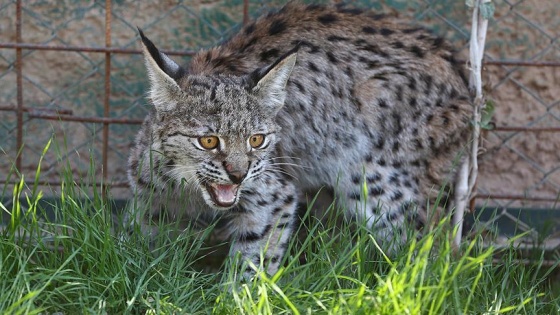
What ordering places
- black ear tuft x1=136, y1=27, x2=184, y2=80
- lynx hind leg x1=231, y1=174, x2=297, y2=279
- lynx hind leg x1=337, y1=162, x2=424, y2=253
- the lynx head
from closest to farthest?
black ear tuft x1=136, y1=27, x2=184, y2=80, the lynx head, lynx hind leg x1=231, y1=174, x2=297, y2=279, lynx hind leg x1=337, y1=162, x2=424, y2=253

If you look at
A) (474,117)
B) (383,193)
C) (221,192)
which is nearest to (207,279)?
(221,192)

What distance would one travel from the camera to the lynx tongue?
4.08 metres

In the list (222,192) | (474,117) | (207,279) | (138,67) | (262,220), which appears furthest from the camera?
(138,67)

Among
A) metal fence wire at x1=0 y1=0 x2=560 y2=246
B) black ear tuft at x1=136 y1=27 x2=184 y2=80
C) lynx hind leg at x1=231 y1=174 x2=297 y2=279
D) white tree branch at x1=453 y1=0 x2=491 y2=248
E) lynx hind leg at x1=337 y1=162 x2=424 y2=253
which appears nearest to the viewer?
black ear tuft at x1=136 y1=27 x2=184 y2=80

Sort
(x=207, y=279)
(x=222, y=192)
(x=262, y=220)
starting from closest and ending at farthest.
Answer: (x=207, y=279) < (x=222, y=192) < (x=262, y=220)

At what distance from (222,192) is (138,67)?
1374 mm

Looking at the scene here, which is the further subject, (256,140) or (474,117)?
(474,117)

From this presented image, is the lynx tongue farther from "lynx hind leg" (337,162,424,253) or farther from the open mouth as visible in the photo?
"lynx hind leg" (337,162,424,253)

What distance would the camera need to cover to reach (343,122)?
15.5 feet

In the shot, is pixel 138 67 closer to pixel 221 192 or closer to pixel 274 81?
pixel 274 81

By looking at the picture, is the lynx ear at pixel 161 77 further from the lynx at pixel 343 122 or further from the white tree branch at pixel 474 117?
the white tree branch at pixel 474 117

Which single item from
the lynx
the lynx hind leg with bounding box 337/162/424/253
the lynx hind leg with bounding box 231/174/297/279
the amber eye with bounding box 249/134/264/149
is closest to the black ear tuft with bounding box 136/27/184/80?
the lynx

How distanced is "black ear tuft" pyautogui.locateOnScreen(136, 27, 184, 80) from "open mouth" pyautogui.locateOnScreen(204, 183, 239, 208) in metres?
0.51

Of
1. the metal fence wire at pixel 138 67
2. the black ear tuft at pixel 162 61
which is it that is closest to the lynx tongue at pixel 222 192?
the black ear tuft at pixel 162 61
